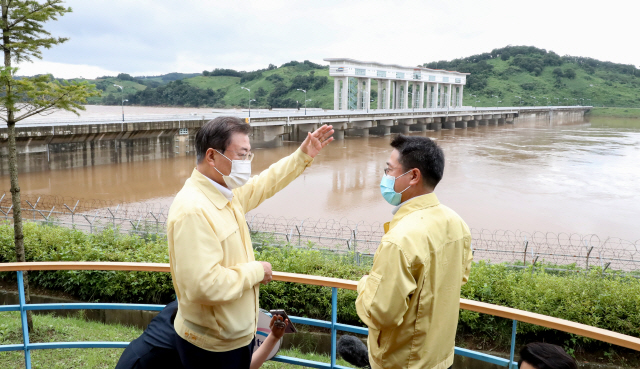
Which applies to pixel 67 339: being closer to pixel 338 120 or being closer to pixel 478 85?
pixel 338 120

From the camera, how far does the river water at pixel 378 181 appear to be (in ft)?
63.4

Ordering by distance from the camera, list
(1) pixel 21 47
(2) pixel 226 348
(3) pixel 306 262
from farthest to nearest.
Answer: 1. (3) pixel 306 262
2. (1) pixel 21 47
3. (2) pixel 226 348

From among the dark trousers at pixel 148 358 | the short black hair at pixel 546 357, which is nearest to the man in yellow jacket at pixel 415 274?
the short black hair at pixel 546 357

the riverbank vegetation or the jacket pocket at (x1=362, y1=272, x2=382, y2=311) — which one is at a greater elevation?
the jacket pocket at (x1=362, y1=272, x2=382, y2=311)

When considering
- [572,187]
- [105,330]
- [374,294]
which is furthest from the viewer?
[572,187]

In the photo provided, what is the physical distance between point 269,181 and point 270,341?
0.92 meters

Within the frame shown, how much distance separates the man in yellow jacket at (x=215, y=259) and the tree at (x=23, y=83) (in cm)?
531

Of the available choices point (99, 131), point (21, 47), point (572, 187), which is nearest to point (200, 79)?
point (99, 131)

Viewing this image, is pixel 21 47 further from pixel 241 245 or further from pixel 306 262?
pixel 241 245

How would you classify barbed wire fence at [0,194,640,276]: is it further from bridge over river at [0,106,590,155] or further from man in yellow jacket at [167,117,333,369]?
man in yellow jacket at [167,117,333,369]

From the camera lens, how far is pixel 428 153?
247 centimetres

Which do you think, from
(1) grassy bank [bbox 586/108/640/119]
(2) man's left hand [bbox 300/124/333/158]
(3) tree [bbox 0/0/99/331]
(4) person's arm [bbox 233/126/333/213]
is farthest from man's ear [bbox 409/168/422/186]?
(1) grassy bank [bbox 586/108/640/119]

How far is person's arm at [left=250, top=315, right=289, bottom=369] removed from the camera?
113 inches

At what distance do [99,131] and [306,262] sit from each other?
23116 millimetres
